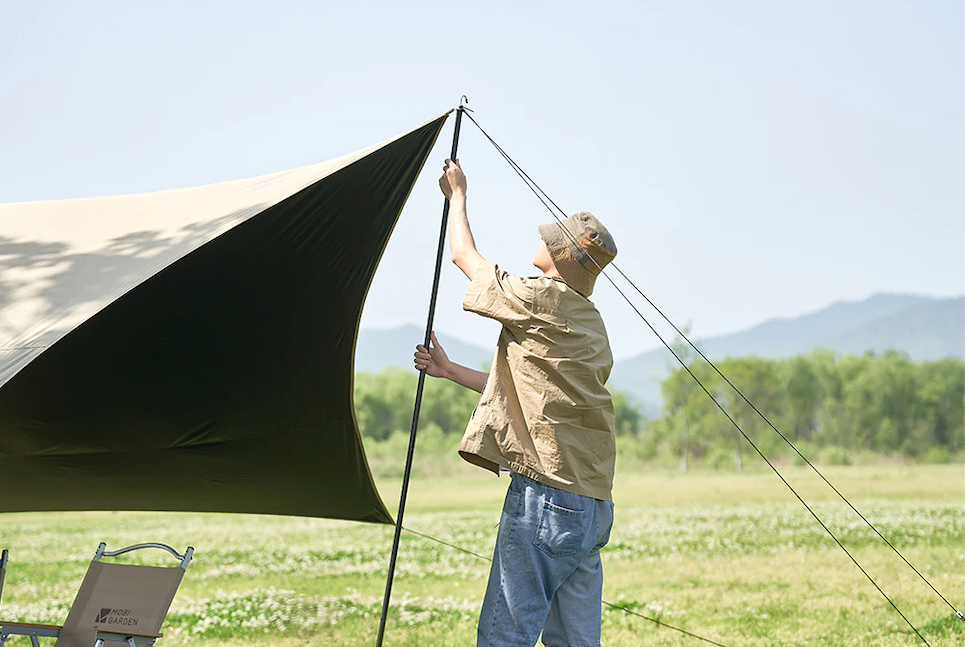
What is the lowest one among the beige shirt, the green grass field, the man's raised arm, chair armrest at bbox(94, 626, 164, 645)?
the green grass field

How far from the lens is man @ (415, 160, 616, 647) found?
3074mm

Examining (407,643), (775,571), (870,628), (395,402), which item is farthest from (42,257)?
(395,402)

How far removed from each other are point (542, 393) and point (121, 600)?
2645mm

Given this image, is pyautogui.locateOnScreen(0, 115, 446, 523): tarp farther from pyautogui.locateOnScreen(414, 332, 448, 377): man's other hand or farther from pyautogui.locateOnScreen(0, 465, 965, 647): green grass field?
pyautogui.locateOnScreen(0, 465, 965, 647): green grass field

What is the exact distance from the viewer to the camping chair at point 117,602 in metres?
4.56

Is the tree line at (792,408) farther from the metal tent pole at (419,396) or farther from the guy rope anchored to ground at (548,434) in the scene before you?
the guy rope anchored to ground at (548,434)

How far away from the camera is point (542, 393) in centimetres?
315

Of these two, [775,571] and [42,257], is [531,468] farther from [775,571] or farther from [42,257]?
[775,571]

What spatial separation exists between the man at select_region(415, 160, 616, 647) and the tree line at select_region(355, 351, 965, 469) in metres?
35.5

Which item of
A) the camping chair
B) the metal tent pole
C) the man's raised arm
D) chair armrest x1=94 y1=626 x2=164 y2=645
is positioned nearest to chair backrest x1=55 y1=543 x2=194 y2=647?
the camping chair

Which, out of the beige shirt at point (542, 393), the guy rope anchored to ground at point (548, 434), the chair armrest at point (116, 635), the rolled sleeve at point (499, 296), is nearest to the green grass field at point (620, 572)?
the chair armrest at point (116, 635)

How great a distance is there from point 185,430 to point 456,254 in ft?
7.66

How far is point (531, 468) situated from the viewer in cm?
311

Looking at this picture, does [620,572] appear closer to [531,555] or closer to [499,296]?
[531,555]
